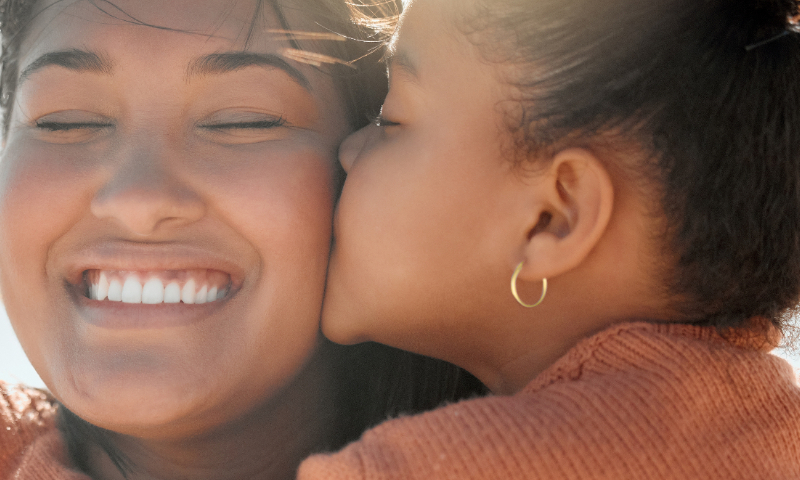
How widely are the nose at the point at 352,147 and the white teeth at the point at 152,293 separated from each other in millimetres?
570

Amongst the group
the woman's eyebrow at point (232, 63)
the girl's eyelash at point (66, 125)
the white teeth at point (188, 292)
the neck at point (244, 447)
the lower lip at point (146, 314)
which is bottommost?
the neck at point (244, 447)

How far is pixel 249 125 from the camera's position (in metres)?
1.79

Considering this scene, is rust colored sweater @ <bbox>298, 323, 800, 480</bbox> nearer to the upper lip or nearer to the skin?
the skin

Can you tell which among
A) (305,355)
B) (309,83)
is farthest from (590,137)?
(305,355)

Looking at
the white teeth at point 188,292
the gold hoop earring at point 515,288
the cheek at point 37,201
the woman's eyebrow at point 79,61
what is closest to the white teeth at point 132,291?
the white teeth at point 188,292

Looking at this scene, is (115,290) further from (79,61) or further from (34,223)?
(79,61)

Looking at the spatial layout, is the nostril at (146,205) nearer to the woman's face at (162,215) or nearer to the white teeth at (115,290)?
the woman's face at (162,215)

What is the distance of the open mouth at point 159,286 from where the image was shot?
5.54ft

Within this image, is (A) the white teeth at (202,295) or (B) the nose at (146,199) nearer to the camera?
(B) the nose at (146,199)

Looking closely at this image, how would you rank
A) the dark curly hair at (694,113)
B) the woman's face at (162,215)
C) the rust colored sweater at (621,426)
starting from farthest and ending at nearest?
the woman's face at (162,215)
the dark curly hair at (694,113)
the rust colored sweater at (621,426)

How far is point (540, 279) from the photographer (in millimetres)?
1593

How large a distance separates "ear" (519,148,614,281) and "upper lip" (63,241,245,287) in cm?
74

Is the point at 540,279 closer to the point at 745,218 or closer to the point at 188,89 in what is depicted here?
the point at 745,218

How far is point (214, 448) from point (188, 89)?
3.33 feet
